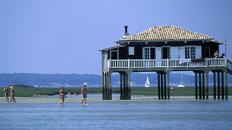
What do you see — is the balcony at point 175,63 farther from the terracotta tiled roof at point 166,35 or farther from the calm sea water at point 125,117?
the calm sea water at point 125,117

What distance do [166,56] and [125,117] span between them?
26444 millimetres

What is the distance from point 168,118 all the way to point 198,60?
85.6 ft

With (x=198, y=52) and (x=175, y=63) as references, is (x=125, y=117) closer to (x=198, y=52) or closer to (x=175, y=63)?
(x=175, y=63)

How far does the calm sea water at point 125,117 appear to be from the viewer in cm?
6088

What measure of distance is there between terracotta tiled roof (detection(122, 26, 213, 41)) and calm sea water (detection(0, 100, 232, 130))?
814 cm

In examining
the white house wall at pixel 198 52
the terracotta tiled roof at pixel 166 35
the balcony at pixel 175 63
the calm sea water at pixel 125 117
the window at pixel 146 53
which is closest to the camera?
the calm sea water at pixel 125 117

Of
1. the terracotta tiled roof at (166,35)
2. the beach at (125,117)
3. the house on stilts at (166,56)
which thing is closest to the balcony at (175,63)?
the house on stilts at (166,56)

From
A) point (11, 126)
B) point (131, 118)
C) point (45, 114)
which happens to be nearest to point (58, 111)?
point (45, 114)

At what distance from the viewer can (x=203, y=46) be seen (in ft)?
315

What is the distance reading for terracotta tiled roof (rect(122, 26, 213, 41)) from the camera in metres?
95.5

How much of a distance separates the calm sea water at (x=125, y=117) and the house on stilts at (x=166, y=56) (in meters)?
5.38

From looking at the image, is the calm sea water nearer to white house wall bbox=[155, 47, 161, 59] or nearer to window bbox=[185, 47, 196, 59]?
white house wall bbox=[155, 47, 161, 59]

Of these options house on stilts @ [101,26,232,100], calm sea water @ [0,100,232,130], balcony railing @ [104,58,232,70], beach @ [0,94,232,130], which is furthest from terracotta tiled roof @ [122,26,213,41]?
calm sea water @ [0,100,232,130]

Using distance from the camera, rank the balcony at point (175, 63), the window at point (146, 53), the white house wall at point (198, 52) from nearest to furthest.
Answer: the balcony at point (175, 63)
the window at point (146, 53)
the white house wall at point (198, 52)
